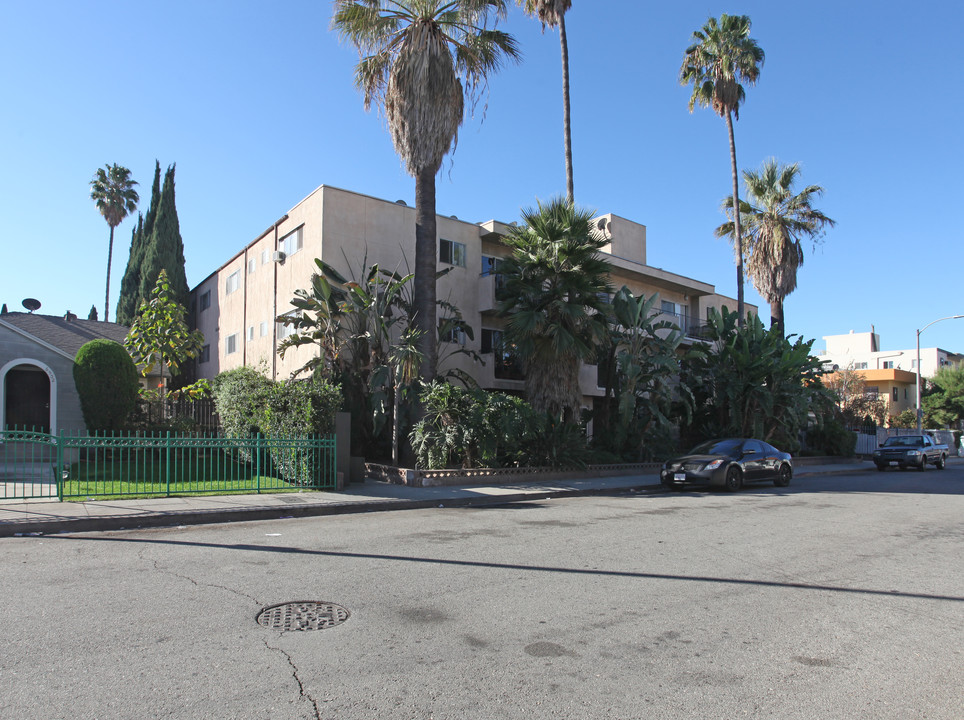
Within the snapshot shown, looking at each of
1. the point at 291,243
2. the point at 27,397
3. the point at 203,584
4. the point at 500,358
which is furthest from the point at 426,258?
the point at 27,397

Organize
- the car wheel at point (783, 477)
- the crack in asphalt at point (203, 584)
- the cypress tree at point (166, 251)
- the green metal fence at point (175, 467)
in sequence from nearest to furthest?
the crack in asphalt at point (203, 584)
the green metal fence at point (175, 467)
the car wheel at point (783, 477)
the cypress tree at point (166, 251)

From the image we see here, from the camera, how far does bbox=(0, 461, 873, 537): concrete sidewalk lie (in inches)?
381

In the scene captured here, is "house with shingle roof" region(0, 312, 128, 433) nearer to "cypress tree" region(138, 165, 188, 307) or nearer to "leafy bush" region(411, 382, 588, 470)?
"leafy bush" region(411, 382, 588, 470)

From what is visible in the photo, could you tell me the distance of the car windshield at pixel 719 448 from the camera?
17.6 m

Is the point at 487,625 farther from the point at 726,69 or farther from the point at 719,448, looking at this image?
the point at 726,69

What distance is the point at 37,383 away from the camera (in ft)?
71.4

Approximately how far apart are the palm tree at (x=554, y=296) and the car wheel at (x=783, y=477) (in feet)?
19.8

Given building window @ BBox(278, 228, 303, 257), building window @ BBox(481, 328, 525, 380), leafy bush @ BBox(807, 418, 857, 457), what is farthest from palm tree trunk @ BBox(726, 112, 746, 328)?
building window @ BBox(278, 228, 303, 257)

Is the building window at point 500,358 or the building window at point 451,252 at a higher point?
the building window at point 451,252

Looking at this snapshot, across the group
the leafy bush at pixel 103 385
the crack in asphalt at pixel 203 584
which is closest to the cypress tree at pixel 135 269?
the leafy bush at pixel 103 385

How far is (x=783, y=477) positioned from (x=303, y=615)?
1672 centimetres

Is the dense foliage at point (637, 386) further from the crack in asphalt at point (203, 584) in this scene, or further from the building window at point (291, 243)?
the crack in asphalt at point (203, 584)

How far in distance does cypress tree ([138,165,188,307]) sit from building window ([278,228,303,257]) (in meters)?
13.4

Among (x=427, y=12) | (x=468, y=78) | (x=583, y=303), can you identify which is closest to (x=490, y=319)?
(x=583, y=303)
